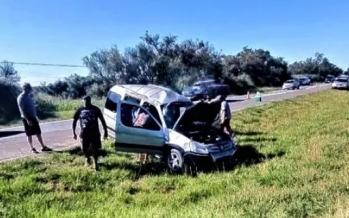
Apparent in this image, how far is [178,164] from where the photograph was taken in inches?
410

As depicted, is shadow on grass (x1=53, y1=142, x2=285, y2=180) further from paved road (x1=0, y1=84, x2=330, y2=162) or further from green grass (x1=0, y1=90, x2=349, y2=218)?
paved road (x1=0, y1=84, x2=330, y2=162)

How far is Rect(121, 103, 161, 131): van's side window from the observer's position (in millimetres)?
10781

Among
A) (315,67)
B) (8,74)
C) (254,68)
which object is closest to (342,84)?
(254,68)

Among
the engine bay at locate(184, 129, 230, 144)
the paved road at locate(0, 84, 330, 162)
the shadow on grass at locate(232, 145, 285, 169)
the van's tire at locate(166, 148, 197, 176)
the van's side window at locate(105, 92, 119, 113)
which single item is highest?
the van's side window at locate(105, 92, 119, 113)

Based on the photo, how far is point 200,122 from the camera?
11.5 metres

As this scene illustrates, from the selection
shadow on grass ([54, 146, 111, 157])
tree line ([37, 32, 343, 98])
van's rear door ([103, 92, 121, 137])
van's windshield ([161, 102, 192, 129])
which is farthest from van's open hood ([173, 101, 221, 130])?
tree line ([37, 32, 343, 98])

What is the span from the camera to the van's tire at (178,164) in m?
10.3

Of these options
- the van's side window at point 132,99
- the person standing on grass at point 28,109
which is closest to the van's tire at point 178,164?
the van's side window at point 132,99

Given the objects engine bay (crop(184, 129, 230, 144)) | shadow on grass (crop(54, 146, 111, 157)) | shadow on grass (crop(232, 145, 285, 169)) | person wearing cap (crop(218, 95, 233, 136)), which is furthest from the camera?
person wearing cap (crop(218, 95, 233, 136))

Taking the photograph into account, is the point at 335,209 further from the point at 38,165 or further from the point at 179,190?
the point at 38,165

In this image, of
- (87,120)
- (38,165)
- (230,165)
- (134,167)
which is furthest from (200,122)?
(38,165)

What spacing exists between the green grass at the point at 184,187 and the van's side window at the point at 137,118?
100 cm

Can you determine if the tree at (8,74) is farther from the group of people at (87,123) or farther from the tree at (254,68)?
the tree at (254,68)

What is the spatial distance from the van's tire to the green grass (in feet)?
0.81
